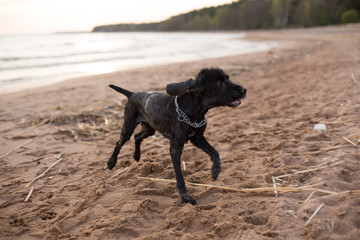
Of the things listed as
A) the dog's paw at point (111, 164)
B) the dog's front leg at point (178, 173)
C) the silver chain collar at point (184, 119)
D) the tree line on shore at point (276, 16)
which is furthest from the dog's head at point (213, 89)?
the tree line on shore at point (276, 16)

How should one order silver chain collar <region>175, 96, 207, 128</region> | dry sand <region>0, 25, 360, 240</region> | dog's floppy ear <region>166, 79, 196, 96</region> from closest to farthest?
dry sand <region>0, 25, 360, 240</region>
dog's floppy ear <region>166, 79, 196, 96</region>
silver chain collar <region>175, 96, 207, 128</region>

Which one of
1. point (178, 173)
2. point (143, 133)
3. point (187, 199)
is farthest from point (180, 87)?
point (143, 133)

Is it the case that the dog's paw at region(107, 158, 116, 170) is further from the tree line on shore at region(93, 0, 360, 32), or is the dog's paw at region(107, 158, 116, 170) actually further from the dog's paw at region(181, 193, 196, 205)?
the tree line on shore at region(93, 0, 360, 32)

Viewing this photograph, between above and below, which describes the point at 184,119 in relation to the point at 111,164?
above

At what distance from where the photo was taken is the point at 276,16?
288ft

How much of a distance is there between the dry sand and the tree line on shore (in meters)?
68.2

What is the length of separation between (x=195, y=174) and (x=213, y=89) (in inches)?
56.5

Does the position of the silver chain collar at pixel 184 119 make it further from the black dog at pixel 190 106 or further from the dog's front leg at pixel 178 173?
the dog's front leg at pixel 178 173

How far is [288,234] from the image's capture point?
253cm

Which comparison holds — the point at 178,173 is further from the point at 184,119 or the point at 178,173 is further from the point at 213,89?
the point at 213,89

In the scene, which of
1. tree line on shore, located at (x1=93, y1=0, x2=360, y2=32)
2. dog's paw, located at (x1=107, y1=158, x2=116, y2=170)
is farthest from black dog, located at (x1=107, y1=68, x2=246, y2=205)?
tree line on shore, located at (x1=93, y1=0, x2=360, y2=32)

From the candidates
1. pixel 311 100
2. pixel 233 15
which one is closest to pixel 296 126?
pixel 311 100

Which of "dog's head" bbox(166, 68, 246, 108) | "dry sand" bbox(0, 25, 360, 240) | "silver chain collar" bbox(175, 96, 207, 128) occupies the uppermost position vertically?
"dog's head" bbox(166, 68, 246, 108)

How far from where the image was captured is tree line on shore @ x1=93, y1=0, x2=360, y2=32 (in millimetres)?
66938
